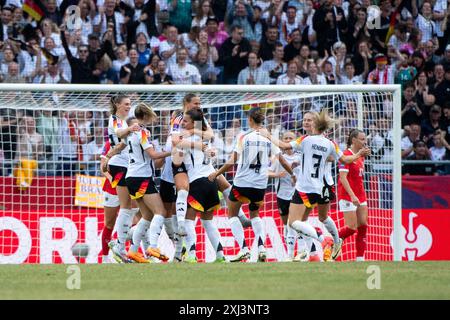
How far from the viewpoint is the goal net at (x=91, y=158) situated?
616 inches

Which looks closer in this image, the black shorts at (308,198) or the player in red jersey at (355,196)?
the black shorts at (308,198)

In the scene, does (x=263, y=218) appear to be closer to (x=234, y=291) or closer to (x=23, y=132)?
(x=23, y=132)

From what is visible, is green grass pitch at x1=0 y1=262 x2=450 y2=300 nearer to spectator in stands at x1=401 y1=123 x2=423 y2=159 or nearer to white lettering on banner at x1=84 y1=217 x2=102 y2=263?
white lettering on banner at x1=84 y1=217 x2=102 y2=263

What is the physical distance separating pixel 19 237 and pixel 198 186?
14.0 ft

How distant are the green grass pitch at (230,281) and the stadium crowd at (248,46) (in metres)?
7.62

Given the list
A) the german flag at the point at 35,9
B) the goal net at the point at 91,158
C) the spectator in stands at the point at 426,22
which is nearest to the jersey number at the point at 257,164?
the goal net at the point at 91,158

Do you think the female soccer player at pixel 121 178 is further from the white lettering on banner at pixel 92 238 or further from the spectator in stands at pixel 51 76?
the spectator in stands at pixel 51 76

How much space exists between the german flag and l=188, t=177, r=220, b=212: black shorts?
8.12 m

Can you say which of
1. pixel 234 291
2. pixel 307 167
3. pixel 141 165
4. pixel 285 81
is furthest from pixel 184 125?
pixel 285 81

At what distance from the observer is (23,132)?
52.0 ft

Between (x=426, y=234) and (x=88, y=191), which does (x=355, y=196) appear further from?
(x=88, y=191)

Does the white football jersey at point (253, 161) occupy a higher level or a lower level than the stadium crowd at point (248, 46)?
lower

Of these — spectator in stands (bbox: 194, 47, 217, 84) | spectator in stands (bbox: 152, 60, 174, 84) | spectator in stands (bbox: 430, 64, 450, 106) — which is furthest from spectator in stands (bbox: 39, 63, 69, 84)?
spectator in stands (bbox: 430, 64, 450, 106)

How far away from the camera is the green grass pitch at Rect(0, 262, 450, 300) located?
8898 millimetres
